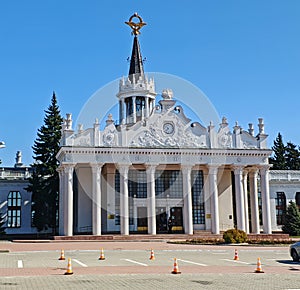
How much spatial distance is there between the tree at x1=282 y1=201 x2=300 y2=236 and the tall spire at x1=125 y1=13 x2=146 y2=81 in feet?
87.1

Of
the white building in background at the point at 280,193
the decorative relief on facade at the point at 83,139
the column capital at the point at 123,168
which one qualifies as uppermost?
the decorative relief on facade at the point at 83,139

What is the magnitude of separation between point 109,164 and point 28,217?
720 inches

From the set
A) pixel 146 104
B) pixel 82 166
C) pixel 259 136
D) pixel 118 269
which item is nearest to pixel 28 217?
pixel 82 166

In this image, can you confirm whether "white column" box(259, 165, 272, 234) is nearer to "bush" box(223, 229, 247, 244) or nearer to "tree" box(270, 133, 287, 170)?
"bush" box(223, 229, 247, 244)

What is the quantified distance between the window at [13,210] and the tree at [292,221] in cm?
3529

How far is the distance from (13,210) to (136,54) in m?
27.9

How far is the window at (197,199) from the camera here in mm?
55469

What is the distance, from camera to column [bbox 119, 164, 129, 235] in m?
48.9

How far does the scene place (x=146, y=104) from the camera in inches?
2498

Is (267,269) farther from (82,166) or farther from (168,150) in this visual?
(82,166)

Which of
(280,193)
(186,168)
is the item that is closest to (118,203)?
(186,168)

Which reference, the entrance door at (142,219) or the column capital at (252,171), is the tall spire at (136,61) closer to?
the column capital at (252,171)

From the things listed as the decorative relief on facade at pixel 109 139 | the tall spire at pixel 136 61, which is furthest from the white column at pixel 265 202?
the tall spire at pixel 136 61

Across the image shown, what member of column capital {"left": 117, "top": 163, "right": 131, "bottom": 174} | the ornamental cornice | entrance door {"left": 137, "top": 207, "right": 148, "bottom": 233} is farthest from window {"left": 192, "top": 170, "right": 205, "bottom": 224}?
column capital {"left": 117, "top": 163, "right": 131, "bottom": 174}
